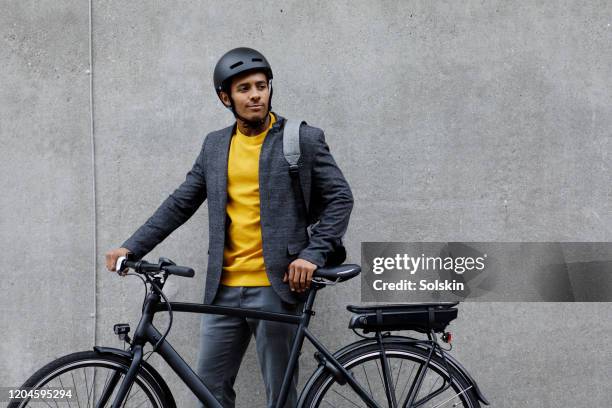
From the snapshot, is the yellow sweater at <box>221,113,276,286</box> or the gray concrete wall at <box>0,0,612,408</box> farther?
the gray concrete wall at <box>0,0,612,408</box>

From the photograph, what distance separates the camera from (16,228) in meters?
4.28

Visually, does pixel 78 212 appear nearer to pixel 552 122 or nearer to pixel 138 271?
pixel 138 271

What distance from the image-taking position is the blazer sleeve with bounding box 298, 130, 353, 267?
3.24 metres

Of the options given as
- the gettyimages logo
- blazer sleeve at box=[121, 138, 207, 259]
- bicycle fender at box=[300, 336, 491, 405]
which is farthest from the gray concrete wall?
bicycle fender at box=[300, 336, 491, 405]

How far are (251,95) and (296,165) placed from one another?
1.29 feet

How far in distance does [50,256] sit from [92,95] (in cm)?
101

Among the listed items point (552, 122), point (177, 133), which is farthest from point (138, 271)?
point (552, 122)

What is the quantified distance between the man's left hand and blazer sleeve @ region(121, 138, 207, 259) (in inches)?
27.2

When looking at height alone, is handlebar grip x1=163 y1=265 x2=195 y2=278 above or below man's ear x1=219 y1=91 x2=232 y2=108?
below

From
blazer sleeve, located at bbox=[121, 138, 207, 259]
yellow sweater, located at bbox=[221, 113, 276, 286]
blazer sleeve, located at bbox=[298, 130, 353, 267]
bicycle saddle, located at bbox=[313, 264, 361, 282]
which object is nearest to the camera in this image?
bicycle saddle, located at bbox=[313, 264, 361, 282]

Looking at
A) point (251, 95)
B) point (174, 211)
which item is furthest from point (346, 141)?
point (174, 211)

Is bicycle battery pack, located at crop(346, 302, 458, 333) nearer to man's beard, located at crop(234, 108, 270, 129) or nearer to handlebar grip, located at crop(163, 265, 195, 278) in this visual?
handlebar grip, located at crop(163, 265, 195, 278)

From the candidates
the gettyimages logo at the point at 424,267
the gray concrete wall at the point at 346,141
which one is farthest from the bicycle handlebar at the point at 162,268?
the gettyimages logo at the point at 424,267

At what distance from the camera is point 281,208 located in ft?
10.8
